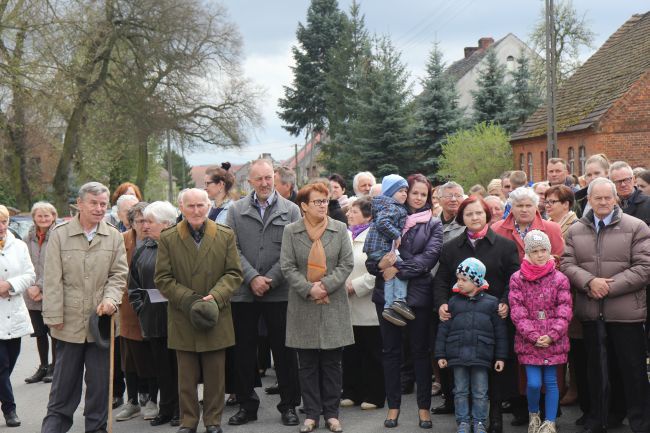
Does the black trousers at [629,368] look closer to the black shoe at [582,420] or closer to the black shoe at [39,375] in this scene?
the black shoe at [582,420]

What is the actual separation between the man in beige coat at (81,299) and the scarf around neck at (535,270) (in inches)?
138

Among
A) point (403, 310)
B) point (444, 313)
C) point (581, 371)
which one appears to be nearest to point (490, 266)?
point (444, 313)

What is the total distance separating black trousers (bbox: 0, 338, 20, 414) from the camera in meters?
8.07

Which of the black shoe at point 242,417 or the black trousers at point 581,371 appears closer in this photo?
the black trousers at point 581,371

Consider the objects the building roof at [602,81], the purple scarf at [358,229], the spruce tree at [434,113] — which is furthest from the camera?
the spruce tree at [434,113]

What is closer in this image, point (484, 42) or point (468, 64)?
point (468, 64)

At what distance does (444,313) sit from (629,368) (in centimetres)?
156

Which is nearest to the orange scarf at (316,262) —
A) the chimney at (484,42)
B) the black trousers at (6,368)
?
the black trousers at (6,368)

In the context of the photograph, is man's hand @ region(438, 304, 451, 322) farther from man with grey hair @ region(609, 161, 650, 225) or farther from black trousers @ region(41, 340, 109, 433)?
black trousers @ region(41, 340, 109, 433)

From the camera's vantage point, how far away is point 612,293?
673 cm

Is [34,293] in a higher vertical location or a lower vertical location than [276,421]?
higher

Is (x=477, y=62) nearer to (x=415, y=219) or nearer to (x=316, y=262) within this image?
(x=415, y=219)

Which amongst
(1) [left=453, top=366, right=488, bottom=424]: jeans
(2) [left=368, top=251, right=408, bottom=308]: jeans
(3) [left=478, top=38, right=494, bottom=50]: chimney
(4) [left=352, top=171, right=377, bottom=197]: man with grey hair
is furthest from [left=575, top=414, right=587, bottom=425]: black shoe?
(3) [left=478, top=38, right=494, bottom=50]: chimney

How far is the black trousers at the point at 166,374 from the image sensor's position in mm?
7879
